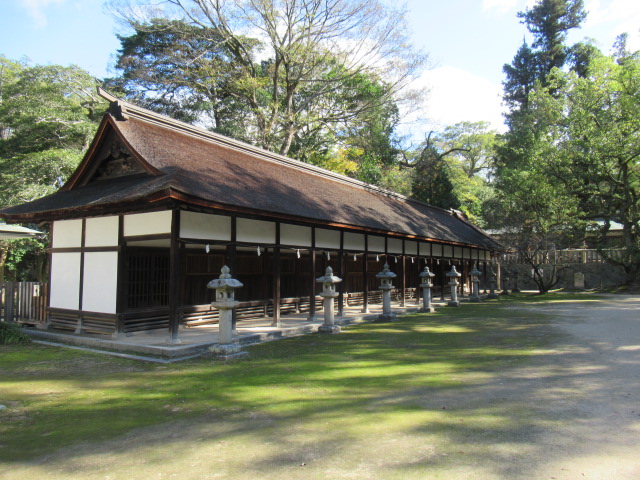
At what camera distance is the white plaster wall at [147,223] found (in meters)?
8.73

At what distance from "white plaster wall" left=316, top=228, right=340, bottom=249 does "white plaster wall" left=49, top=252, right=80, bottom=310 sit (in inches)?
249

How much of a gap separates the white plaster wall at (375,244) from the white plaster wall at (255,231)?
5100 millimetres

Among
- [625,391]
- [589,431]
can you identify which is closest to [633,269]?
[625,391]

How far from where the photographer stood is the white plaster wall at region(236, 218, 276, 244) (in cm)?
1006

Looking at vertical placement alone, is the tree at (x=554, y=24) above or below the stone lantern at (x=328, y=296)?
above

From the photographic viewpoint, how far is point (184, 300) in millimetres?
11742

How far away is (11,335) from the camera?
9.59 metres

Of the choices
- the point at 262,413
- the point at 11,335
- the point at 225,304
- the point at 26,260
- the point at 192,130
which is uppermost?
the point at 192,130

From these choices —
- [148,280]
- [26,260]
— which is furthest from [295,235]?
[26,260]

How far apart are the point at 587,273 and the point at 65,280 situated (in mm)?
31218

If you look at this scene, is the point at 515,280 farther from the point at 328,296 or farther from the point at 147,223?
the point at 147,223

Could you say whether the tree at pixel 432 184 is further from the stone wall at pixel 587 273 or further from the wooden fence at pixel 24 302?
the wooden fence at pixel 24 302

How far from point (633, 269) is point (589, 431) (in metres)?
27.5

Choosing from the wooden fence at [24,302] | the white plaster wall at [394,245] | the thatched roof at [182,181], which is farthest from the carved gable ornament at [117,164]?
the white plaster wall at [394,245]
